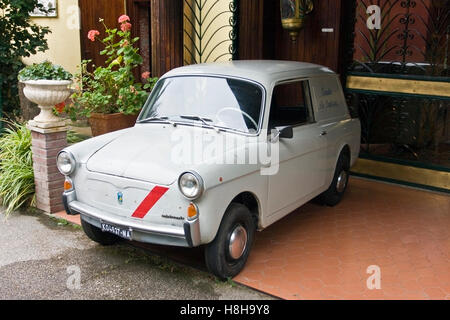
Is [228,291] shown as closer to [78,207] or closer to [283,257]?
[283,257]

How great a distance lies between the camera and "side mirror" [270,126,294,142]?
Result: 15.6ft

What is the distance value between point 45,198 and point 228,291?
2.85 meters

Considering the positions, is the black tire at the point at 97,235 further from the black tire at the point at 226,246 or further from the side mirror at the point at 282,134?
the side mirror at the point at 282,134

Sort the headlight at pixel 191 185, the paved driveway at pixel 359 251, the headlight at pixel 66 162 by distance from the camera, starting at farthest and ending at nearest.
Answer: the headlight at pixel 66 162
the paved driveway at pixel 359 251
the headlight at pixel 191 185

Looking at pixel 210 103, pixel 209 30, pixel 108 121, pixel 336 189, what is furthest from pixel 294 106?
pixel 209 30

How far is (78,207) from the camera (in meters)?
4.59

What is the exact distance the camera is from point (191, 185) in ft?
13.0

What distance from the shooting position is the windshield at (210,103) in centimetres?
480

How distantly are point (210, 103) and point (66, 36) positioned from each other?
7.32 m

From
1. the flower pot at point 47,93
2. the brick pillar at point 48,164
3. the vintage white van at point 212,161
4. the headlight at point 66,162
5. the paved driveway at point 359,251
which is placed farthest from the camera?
the brick pillar at point 48,164

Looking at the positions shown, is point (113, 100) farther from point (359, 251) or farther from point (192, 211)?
point (359, 251)

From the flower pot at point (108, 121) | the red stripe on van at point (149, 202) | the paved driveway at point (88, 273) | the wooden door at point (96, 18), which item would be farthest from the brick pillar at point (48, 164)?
the wooden door at point (96, 18)

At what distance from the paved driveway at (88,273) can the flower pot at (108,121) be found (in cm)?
196
